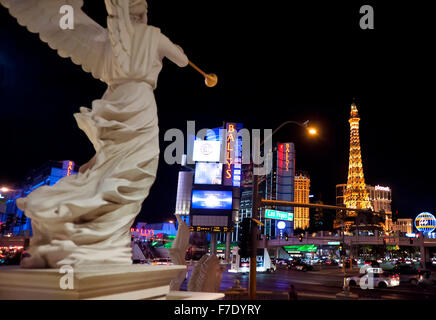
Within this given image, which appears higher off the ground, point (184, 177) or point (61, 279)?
point (184, 177)

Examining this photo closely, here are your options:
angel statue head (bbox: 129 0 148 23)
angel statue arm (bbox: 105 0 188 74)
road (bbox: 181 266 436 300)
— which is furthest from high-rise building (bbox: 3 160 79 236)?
angel statue arm (bbox: 105 0 188 74)

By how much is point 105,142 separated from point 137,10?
2.58 m

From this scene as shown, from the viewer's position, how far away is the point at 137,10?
5902 millimetres

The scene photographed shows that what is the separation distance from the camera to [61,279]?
11.7 feet

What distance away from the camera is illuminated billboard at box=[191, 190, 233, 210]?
206 ft

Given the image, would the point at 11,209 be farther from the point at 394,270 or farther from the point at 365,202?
the point at 365,202

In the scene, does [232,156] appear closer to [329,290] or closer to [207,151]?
[207,151]

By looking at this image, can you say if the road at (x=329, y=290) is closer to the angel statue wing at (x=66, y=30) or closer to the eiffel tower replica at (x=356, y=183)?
the angel statue wing at (x=66, y=30)

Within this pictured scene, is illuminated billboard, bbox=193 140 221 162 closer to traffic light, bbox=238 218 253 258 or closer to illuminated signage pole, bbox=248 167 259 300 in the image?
illuminated signage pole, bbox=248 167 259 300

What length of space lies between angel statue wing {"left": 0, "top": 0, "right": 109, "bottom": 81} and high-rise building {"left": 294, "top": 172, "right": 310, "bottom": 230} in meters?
143

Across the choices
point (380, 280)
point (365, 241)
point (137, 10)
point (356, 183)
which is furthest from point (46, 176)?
point (356, 183)

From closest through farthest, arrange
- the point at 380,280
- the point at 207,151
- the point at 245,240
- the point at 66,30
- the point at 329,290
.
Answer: the point at 66,30
the point at 245,240
the point at 329,290
the point at 380,280
the point at 207,151
